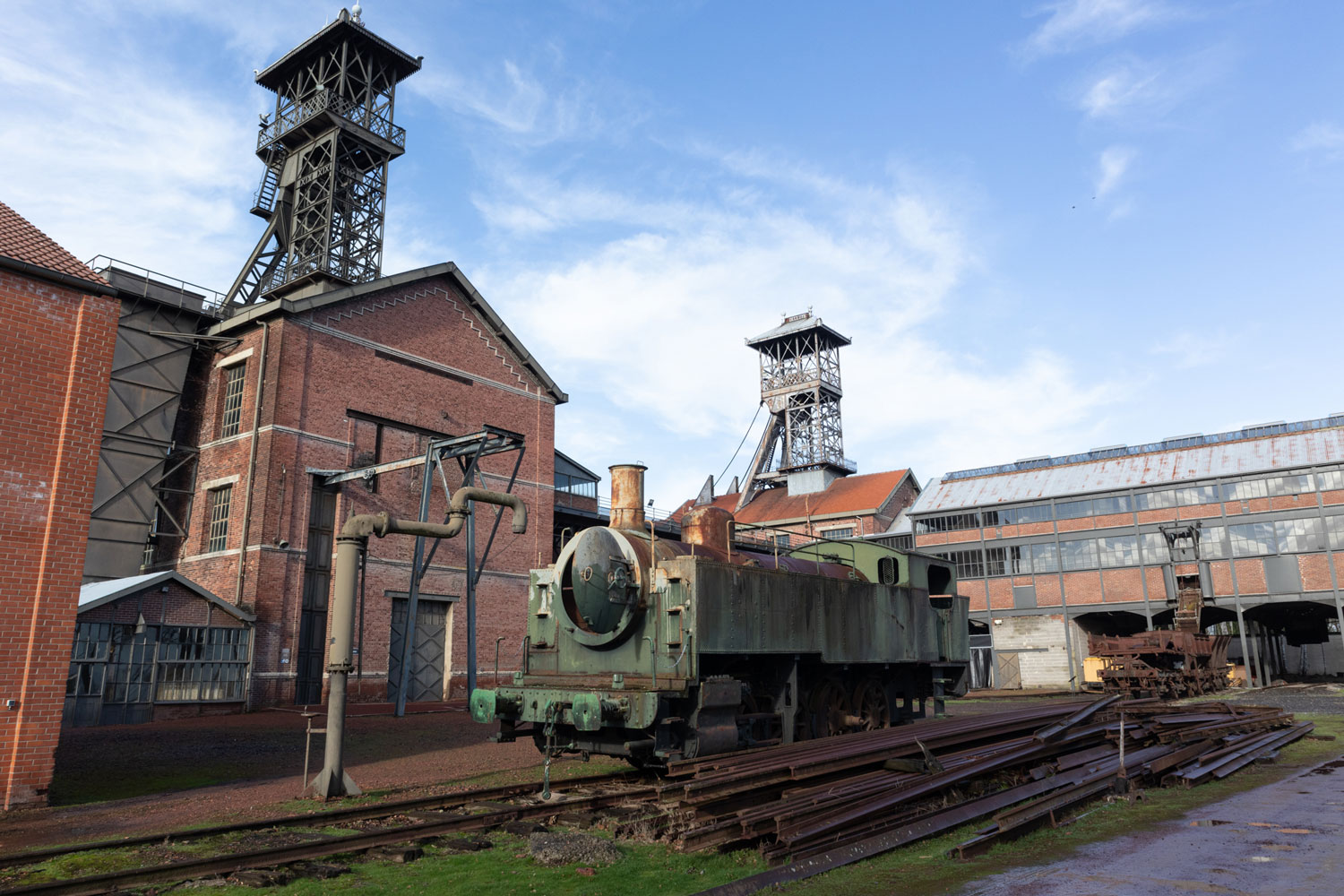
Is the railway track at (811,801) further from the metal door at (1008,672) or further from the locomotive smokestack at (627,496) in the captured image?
the metal door at (1008,672)

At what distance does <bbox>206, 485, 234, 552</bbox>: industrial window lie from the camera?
23.0 meters

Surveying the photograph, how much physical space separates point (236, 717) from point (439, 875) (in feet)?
50.9

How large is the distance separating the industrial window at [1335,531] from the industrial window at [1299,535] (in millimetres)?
224

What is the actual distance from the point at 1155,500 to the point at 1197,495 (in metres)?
1.55

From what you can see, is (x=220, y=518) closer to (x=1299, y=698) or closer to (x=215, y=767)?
(x=215, y=767)

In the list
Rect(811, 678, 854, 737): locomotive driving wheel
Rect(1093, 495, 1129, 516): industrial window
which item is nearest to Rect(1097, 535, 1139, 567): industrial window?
Rect(1093, 495, 1129, 516): industrial window

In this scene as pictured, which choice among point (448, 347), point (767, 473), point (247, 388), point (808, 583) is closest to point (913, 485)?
point (767, 473)

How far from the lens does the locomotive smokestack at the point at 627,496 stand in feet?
36.3

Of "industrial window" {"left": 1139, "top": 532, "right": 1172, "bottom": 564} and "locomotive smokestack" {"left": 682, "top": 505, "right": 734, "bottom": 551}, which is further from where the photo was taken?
"industrial window" {"left": 1139, "top": 532, "right": 1172, "bottom": 564}

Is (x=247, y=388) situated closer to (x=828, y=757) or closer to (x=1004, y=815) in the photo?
(x=828, y=757)

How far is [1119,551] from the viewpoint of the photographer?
3666 centimetres

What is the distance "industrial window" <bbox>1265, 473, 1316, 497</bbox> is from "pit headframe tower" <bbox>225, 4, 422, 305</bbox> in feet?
121

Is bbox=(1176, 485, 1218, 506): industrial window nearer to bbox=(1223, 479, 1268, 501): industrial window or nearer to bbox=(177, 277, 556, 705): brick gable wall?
bbox=(1223, 479, 1268, 501): industrial window

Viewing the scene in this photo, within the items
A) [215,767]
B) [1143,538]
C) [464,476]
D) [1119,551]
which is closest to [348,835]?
[215,767]
